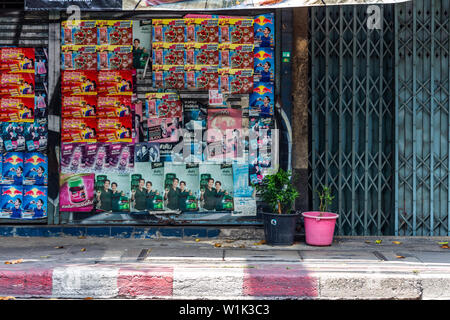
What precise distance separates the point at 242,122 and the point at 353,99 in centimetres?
158

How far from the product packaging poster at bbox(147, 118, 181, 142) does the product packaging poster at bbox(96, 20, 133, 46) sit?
1165 millimetres

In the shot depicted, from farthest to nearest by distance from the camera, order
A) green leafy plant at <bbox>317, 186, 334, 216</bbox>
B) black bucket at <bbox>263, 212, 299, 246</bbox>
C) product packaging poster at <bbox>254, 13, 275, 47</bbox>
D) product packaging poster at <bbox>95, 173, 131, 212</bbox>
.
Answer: product packaging poster at <bbox>95, 173, 131, 212</bbox> < product packaging poster at <bbox>254, 13, 275, 47</bbox> < green leafy plant at <bbox>317, 186, 334, 216</bbox> < black bucket at <bbox>263, 212, 299, 246</bbox>

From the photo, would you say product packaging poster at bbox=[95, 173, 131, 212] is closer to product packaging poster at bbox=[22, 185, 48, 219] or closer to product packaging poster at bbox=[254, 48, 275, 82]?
product packaging poster at bbox=[22, 185, 48, 219]

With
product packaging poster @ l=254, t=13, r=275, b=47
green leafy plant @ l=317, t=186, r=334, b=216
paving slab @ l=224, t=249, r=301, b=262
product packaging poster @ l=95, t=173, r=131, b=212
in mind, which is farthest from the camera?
product packaging poster @ l=95, t=173, r=131, b=212

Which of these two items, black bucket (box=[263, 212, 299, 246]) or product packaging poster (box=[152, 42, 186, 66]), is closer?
black bucket (box=[263, 212, 299, 246])

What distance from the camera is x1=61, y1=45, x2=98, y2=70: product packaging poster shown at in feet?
26.2

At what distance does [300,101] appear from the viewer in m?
7.92

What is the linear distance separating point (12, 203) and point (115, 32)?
2795mm

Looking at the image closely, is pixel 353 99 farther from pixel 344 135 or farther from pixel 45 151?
pixel 45 151

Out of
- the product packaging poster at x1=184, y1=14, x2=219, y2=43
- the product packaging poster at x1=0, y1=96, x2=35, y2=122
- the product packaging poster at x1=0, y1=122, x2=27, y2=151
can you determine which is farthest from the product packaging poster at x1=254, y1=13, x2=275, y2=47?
the product packaging poster at x1=0, y1=122, x2=27, y2=151

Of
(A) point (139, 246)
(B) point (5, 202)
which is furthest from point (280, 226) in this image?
(B) point (5, 202)

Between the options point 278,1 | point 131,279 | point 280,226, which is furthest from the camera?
point 280,226

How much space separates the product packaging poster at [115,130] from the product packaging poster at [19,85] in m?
1.06

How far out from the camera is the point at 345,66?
26.6 feet
